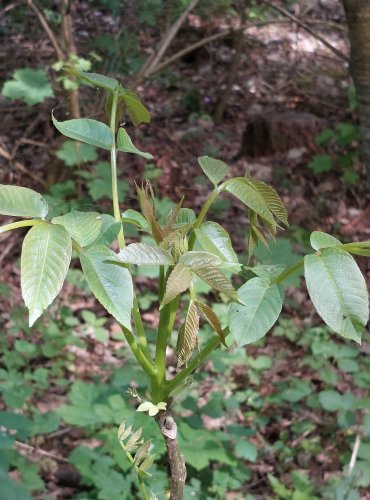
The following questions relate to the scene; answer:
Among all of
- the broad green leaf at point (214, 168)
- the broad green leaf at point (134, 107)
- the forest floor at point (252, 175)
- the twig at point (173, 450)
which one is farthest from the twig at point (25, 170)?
the twig at point (173, 450)

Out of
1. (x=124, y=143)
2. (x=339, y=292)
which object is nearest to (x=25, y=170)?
(x=124, y=143)

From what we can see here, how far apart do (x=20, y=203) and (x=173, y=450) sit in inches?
17.6

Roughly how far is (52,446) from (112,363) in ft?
2.11

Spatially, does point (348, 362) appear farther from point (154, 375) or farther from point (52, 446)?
point (154, 375)

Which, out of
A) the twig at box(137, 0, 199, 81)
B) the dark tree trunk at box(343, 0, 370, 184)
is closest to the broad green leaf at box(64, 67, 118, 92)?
the dark tree trunk at box(343, 0, 370, 184)

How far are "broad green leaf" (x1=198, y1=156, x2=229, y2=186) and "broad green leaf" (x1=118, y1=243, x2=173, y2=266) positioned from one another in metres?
0.21

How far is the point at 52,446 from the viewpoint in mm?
2885

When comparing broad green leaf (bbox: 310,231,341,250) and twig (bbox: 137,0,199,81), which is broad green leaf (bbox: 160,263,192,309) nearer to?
broad green leaf (bbox: 310,231,341,250)

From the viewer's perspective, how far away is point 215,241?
2.84ft

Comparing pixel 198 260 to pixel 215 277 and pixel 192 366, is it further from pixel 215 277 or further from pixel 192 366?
pixel 192 366

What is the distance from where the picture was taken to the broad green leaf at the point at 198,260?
74 cm

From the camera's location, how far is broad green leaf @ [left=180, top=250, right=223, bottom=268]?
2.43 ft

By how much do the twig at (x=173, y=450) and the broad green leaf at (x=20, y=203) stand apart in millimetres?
361

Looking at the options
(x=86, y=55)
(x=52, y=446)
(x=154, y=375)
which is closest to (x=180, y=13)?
(x=86, y=55)
